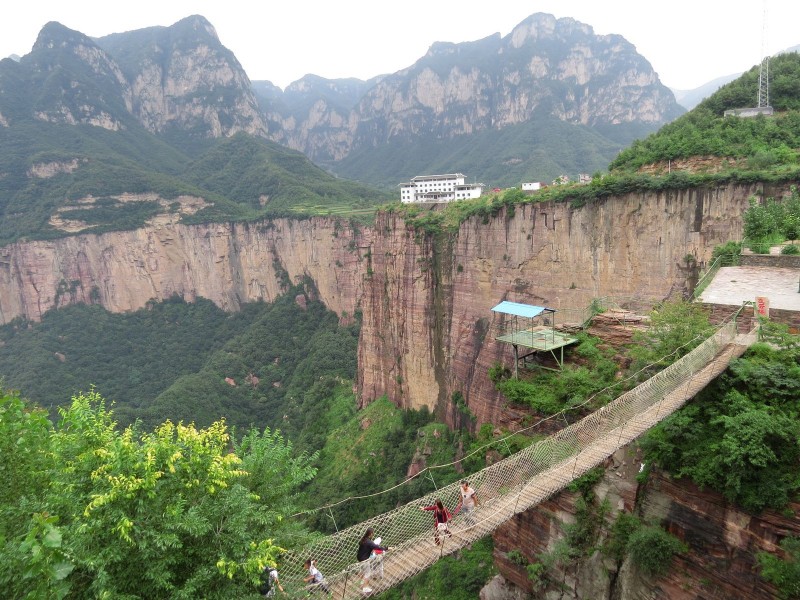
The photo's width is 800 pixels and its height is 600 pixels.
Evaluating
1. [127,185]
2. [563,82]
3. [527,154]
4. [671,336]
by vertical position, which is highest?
[563,82]

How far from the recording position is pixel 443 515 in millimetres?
9133

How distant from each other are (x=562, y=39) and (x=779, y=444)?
205207 mm

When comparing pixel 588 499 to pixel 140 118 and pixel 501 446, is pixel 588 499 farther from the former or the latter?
pixel 140 118

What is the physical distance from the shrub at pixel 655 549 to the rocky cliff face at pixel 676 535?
5.1 inches

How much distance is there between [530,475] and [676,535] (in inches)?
117

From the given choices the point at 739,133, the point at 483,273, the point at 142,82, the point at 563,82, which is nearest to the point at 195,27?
the point at 142,82

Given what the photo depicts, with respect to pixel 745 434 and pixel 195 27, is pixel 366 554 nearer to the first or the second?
pixel 745 434

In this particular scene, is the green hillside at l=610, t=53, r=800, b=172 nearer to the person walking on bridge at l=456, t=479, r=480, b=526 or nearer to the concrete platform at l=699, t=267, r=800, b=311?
the concrete platform at l=699, t=267, r=800, b=311

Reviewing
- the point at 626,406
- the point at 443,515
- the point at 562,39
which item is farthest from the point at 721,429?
the point at 562,39

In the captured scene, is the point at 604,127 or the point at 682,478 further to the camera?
the point at 604,127

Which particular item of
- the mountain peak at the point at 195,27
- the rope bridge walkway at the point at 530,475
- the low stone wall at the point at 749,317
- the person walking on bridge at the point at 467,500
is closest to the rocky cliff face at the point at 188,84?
the mountain peak at the point at 195,27

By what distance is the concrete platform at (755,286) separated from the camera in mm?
12547

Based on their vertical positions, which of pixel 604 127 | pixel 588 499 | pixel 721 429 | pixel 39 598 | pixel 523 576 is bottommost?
pixel 523 576

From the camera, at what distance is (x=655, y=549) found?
945 centimetres
